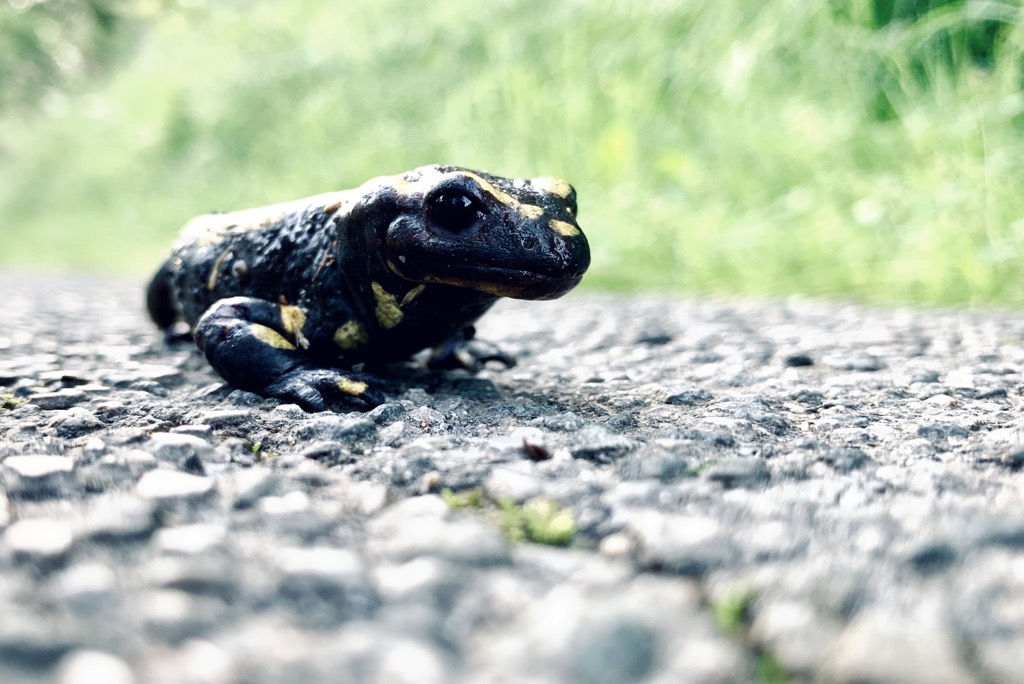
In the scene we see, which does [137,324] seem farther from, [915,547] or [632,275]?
[915,547]

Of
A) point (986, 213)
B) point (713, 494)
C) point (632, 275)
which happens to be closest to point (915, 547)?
point (713, 494)

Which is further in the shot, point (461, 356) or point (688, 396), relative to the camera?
point (461, 356)

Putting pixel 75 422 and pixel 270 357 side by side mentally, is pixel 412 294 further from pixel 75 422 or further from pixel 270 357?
pixel 75 422

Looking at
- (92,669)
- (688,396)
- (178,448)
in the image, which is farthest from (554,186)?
(92,669)

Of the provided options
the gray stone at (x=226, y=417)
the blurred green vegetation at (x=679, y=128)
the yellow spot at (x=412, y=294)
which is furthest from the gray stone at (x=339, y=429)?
the blurred green vegetation at (x=679, y=128)

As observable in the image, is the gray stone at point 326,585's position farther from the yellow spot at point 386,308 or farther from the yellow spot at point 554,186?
the yellow spot at point 554,186
